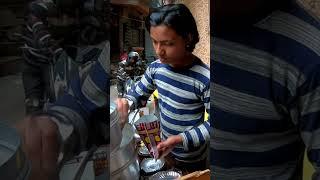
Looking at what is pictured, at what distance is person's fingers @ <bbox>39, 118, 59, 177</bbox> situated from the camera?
1.30ft

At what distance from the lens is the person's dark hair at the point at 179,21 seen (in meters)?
0.98

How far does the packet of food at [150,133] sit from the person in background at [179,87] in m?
0.07

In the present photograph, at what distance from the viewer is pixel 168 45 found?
111cm

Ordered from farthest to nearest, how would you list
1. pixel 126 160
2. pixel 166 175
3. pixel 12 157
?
pixel 166 175, pixel 126 160, pixel 12 157

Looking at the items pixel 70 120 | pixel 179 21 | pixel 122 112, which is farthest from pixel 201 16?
pixel 70 120

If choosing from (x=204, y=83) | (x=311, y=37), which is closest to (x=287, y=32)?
(x=311, y=37)

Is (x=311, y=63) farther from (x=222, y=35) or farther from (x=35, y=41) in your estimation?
(x=35, y=41)

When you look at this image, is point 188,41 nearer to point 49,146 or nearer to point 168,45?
point 168,45

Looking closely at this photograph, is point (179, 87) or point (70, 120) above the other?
point (70, 120)

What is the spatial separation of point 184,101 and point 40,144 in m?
0.79

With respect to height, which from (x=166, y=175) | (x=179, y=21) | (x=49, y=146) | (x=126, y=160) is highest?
(x=179, y=21)

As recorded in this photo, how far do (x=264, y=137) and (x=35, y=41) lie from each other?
0.37 metres

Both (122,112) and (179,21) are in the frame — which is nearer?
(122,112)

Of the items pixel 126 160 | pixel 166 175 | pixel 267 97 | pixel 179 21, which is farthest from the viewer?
pixel 179 21
